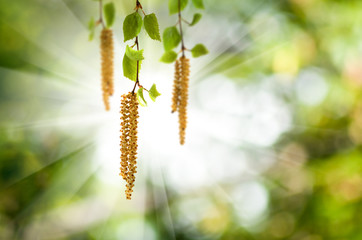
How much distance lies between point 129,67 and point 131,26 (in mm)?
35

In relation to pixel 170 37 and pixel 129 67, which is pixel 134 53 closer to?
pixel 129 67

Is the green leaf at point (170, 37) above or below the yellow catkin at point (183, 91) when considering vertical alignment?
above

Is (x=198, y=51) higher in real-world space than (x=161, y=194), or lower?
higher

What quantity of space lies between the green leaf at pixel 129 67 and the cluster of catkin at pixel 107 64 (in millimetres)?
168

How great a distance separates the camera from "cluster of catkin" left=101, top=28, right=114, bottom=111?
43 cm

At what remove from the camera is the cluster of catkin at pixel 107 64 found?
43 centimetres

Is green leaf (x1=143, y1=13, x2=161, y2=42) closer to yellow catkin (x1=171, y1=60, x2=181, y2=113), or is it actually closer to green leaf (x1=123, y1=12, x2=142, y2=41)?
green leaf (x1=123, y1=12, x2=142, y2=41)

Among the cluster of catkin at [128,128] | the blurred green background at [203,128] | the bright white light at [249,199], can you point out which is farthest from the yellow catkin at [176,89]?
the bright white light at [249,199]

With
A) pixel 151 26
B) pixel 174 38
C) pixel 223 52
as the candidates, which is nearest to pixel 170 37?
pixel 174 38

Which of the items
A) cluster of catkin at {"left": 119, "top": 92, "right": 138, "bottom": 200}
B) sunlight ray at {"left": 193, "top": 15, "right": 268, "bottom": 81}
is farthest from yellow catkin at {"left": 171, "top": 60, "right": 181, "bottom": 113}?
sunlight ray at {"left": 193, "top": 15, "right": 268, "bottom": 81}

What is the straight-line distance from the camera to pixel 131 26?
0.27 m

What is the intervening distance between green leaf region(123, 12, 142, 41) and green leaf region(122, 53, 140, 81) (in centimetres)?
2

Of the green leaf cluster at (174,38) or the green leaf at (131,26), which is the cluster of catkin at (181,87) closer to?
the green leaf cluster at (174,38)

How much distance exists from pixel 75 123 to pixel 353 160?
908 mm
